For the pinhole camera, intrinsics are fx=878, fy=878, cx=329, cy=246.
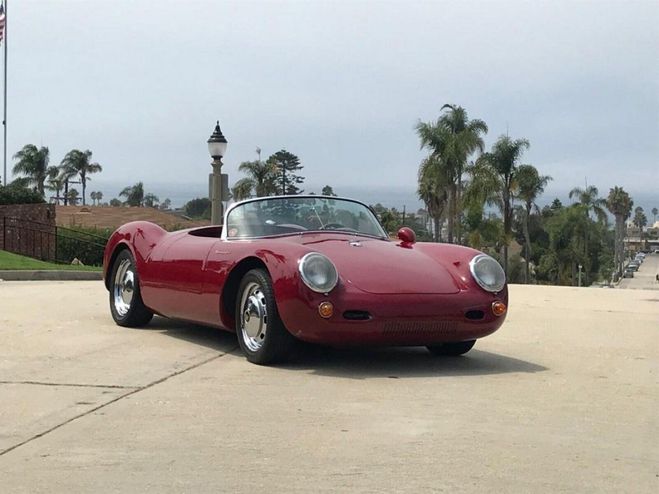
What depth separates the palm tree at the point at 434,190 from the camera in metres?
47.3

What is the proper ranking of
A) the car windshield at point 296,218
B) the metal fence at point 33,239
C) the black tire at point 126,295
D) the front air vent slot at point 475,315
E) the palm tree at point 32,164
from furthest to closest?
the palm tree at point 32,164 → the metal fence at point 33,239 → the black tire at point 126,295 → the car windshield at point 296,218 → the front air vent slot at point 475,315

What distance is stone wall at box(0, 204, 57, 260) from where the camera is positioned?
2462 centimetres

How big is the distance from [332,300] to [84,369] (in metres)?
1.79

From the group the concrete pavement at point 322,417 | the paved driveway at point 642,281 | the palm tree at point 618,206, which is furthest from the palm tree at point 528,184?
the concrete pavement at point 322,417

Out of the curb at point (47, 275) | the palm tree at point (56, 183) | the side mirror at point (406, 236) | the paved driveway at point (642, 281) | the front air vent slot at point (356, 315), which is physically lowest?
the paved driveway at point (642, 281)

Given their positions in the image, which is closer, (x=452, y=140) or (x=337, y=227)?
(x=337, y=227)

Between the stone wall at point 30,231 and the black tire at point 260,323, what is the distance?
19.3 m

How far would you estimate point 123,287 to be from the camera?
8.33 meters

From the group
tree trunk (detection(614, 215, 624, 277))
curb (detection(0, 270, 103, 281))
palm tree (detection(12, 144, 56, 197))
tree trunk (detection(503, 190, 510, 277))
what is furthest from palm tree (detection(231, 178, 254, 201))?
tree trunk (detection(614, 215, 624, 277))

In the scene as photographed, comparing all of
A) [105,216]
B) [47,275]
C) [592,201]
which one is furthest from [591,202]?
[47,275]

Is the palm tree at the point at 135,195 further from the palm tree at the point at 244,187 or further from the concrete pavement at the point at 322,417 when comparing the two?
the concrete pavement at the point at 322,417

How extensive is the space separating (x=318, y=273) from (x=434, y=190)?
149ft

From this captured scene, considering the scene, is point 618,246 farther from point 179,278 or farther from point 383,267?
point 383,267

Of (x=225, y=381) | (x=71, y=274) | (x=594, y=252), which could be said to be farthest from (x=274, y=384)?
(x=594, y=252)
